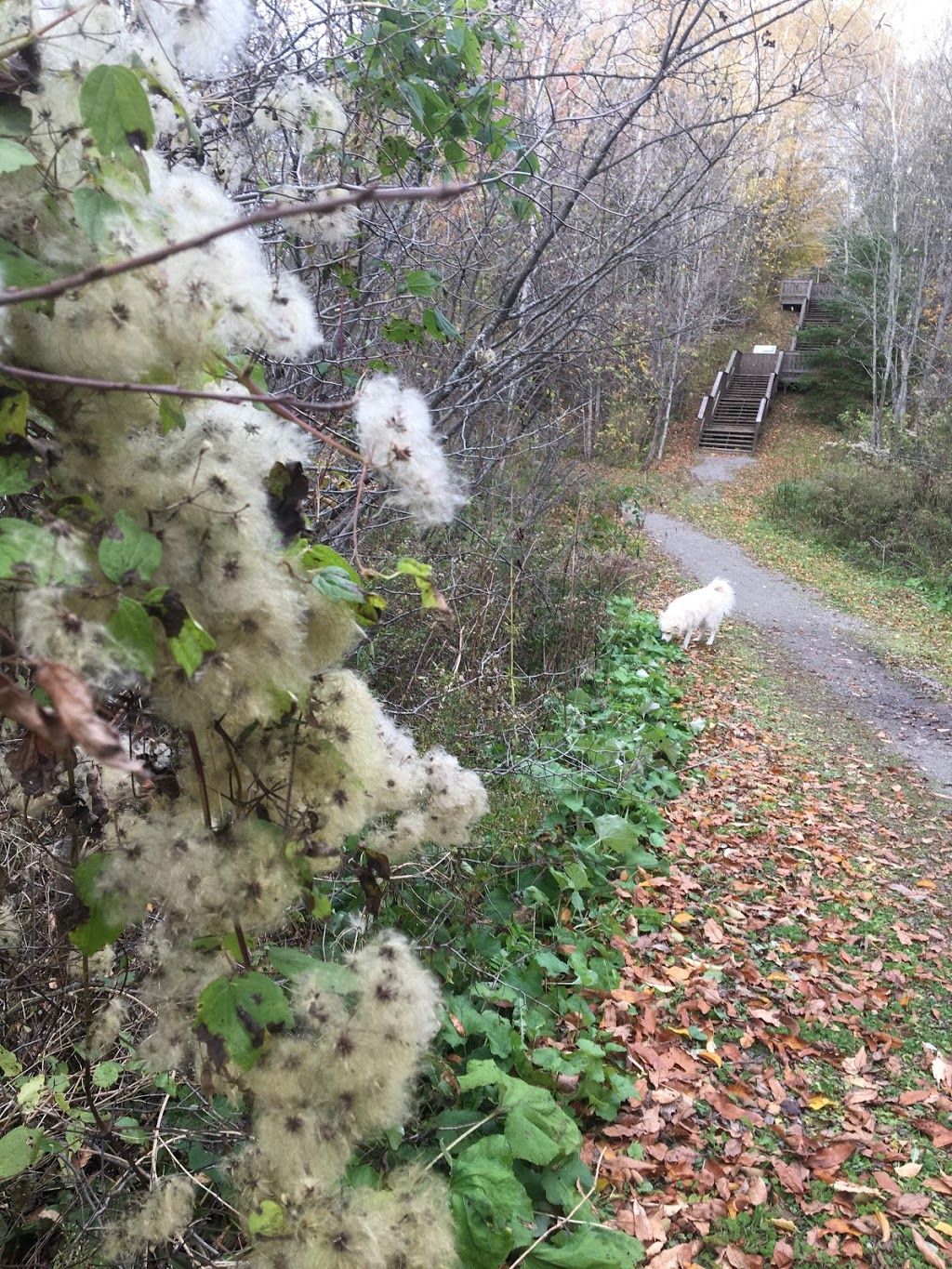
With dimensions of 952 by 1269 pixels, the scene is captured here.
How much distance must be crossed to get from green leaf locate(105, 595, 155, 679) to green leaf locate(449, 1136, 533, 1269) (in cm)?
220

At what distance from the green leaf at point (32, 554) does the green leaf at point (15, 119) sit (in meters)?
0.40

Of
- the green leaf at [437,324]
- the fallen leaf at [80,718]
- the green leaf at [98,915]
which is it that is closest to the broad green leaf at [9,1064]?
the green leaf at [98,915]

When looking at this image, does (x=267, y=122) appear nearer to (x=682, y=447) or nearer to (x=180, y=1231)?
(x=180, y=1231)

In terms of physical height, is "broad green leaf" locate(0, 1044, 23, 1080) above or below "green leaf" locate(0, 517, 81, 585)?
below

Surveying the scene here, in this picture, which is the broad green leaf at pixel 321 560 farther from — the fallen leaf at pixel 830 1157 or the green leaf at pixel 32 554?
the fallen leaf at pixel 830 1157

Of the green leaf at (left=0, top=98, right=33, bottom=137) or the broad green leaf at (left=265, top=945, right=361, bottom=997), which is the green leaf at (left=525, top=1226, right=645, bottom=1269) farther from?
the green leaf at (left=0, top=98, right=33, bottom=137)

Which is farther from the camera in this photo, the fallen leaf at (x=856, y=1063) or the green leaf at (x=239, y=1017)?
the fallen leaf at (x=856, y=1063)

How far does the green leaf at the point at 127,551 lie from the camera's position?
0.67 m

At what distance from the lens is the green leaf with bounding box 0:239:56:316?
685 millimetres

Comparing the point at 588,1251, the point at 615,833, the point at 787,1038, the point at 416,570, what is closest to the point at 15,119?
the point at 416,570

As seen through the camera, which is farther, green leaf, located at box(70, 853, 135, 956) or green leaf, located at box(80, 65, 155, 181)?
green leaf, located at box(70, 853, 135, 956)

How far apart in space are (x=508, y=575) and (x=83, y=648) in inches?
225

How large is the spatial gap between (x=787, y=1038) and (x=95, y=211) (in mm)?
4200

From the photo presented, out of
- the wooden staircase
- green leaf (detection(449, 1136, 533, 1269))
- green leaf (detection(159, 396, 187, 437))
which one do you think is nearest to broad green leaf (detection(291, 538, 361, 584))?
green leaf (detection(159, 396, 187, 437))
